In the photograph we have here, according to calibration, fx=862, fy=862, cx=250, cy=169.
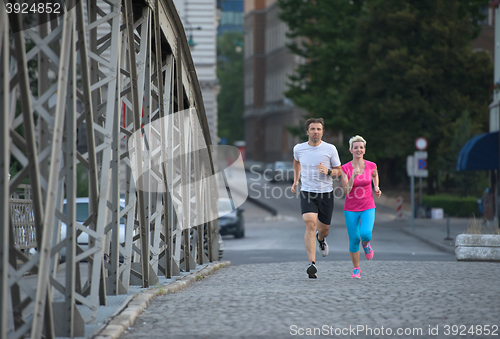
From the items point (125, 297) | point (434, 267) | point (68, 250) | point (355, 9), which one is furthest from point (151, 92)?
point (355, 9)

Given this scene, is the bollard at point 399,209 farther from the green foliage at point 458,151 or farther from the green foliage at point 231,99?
the green foliage at point 231,99

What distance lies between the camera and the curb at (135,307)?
20.1ft

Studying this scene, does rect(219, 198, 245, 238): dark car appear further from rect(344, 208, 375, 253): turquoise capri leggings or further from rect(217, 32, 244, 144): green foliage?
rect(217, 32, 244, 144): green foliage

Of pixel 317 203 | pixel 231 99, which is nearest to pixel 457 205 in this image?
pixel 317 203

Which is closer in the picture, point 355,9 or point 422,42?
point 422,42

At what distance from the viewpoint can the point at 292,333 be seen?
625cm

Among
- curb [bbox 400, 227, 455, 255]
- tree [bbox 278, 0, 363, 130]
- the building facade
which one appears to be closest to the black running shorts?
curb [bbox 400, 227, 455, 255]

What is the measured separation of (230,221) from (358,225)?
770 inches

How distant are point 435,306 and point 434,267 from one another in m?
4.70

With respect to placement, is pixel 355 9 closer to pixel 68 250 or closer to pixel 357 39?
pixel 357 39

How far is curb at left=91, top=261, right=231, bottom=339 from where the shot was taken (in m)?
6.13

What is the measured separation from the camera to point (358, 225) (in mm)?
10281

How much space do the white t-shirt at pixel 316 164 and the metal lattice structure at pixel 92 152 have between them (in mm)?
1580

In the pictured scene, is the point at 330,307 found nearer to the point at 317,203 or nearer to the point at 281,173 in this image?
the point at 317,203
